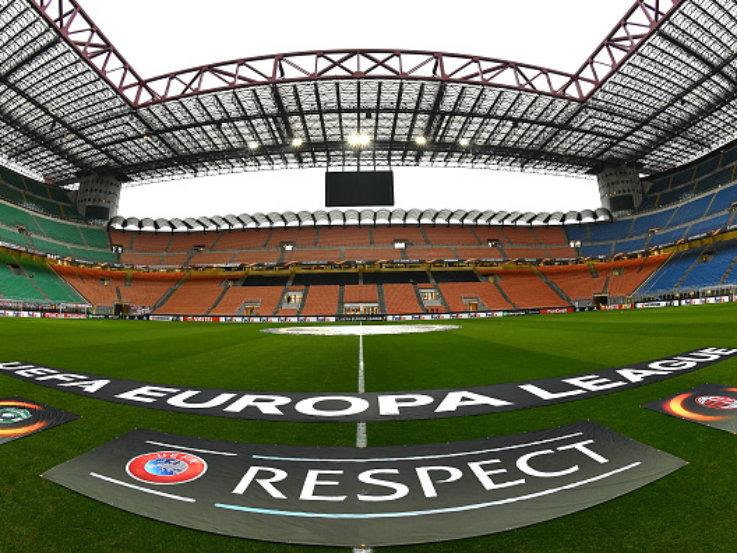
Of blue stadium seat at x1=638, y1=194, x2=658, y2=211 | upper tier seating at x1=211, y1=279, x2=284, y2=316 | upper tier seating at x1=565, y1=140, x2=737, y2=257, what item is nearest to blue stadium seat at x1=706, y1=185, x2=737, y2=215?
upper tier seating at x1=565, y1=140, x2=737, y2=257

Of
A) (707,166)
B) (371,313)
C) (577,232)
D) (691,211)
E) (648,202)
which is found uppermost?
(707,166)

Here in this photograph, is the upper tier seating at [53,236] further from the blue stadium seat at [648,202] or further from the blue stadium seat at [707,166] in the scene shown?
the blue stadium seat at [707,166]

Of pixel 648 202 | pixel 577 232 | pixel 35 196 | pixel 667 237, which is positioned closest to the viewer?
pixel 667 237

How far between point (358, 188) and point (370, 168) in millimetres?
8347

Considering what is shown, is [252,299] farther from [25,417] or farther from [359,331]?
[25,417]

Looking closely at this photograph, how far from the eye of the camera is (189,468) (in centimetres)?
279

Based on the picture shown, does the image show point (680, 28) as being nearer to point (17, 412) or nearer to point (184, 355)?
point (184, 355)

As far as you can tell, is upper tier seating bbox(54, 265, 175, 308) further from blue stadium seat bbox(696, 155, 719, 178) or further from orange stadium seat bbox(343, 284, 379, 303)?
blue stadium seat bbox(696, 155, 719, 178)

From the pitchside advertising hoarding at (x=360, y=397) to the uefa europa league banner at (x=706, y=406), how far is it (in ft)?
2.32

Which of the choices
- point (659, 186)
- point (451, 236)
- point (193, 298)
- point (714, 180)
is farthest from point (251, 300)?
point (659, 186)

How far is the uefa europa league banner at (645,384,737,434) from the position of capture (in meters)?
3.55

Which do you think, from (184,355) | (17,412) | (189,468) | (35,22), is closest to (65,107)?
(35,22)

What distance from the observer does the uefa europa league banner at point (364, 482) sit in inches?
82.0

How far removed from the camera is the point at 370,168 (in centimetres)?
5075
